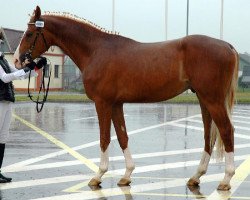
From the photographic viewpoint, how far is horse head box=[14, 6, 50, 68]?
8156 mm

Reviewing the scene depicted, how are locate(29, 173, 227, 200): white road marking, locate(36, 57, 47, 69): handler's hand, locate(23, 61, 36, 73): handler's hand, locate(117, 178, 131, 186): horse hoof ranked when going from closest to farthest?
locate(29, 173, 227, 200): white road marking → locate(117, 178, 131, 186): horse hoof → locate(23, 61, 36, 73): handler's hand → locate(36, 57, 47, 69): handler's hand

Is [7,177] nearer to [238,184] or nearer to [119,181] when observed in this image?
[119,181]

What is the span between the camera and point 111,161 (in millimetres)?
10070

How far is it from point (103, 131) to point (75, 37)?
1358 mm

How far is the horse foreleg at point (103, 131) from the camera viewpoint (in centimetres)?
805

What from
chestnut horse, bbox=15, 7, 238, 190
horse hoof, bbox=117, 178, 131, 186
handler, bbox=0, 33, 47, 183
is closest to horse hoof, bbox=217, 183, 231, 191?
chestnut horse, bbox=15, 7, 238, 190

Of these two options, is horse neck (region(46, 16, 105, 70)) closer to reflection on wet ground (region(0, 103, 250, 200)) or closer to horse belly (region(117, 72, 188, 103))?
horse belly (region(117, 72, 188, 103))

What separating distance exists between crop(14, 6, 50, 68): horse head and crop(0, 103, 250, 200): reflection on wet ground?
169 centimetres

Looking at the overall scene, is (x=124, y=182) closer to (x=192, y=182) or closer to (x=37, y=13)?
(x=192, y=182)

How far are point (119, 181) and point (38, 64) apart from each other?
1.94 meters

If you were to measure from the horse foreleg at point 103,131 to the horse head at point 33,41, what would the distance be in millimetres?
1126

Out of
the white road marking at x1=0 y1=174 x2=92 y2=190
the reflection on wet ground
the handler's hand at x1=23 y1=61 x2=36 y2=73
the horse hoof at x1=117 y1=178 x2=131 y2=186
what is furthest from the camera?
the handler's hand at x1=23 y1=61 x2=36 y2=73

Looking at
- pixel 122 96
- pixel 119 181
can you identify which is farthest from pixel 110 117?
pixel 119 181

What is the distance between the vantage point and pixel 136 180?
27.3 feet
